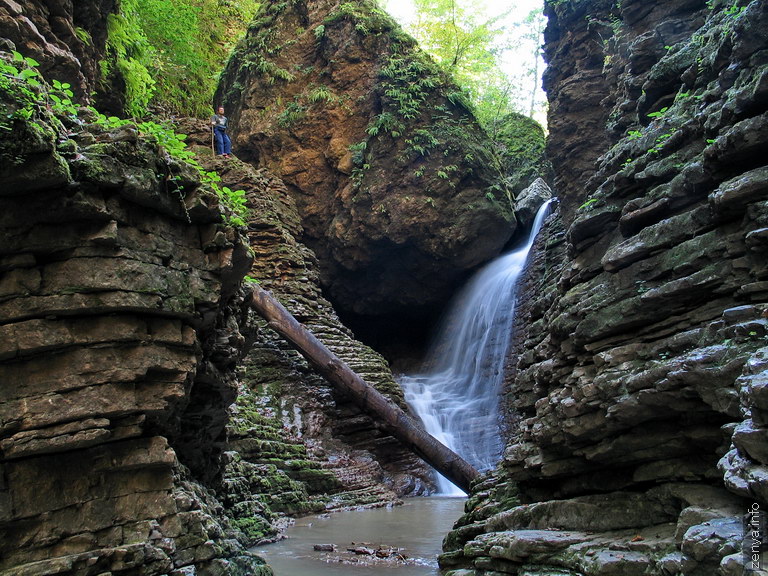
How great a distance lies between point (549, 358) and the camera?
727 cm

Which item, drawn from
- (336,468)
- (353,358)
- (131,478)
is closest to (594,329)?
(131,478)

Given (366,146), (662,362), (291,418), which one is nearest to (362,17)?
(366,146)

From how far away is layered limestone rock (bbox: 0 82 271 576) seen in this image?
4.28m

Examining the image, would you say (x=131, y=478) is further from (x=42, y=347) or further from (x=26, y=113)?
(x=26, y=113)

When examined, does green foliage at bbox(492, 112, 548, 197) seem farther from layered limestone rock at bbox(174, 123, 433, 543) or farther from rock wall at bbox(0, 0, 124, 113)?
rock wall at bbox(0, 0, 124, 113)

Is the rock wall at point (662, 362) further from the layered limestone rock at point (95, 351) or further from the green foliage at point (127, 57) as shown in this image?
the green foliage at point (127, 57)

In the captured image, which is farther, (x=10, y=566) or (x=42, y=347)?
(x=42, y=347)

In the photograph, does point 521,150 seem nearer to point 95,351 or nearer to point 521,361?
point 521,361

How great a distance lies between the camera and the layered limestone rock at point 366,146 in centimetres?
1919

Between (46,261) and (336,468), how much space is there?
9160 millimetres

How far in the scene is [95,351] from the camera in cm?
464

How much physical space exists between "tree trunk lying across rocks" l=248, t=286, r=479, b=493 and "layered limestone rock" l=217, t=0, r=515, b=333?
632 cm

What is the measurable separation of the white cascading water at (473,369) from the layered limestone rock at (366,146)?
1223 mm

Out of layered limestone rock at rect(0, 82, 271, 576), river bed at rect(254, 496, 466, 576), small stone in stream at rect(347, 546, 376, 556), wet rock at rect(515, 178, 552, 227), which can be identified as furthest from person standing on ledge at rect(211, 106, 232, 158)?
small stone in stream at rect(347, 546, 376, 556)
